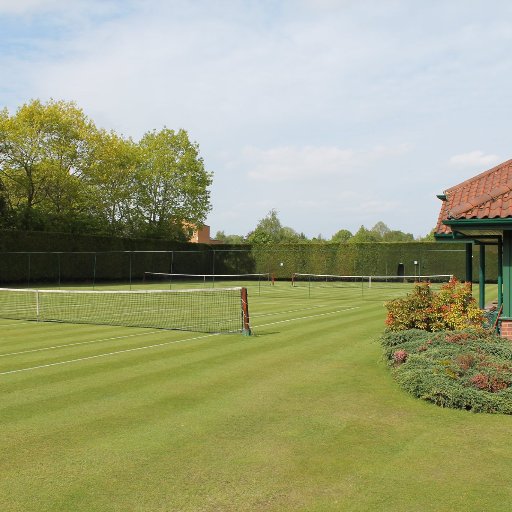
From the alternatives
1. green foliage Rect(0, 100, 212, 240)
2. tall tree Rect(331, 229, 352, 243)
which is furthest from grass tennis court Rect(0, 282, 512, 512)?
tall tree Rect(331, 229, 352, 243)

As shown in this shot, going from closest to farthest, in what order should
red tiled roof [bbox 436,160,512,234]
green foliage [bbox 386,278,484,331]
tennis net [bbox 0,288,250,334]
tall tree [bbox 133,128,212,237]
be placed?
red tiled roof [bbox 436,160,512,234] < green foliage [bbox 386,278,484,331] < tennis net [bbox 0,288,250,334] < tall tree [bbox 133,128,212,237]

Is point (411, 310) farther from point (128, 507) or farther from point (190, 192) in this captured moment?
point (190, 192)

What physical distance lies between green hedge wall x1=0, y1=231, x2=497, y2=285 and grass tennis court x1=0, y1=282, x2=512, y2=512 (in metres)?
33.0

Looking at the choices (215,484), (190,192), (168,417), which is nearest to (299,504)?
(215,484)

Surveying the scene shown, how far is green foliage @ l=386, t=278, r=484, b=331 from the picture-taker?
1276cm

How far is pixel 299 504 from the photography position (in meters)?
5.51

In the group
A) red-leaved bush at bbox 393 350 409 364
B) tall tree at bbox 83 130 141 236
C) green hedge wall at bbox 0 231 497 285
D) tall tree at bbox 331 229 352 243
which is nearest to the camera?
red-leaved bush at bbox 393 350 409 364

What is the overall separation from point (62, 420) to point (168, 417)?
151 cm

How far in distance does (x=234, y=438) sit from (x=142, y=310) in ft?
60.8

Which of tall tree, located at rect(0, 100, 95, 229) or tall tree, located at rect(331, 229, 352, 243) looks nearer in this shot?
tall tree, located at rect(0, 100, 95, 229)

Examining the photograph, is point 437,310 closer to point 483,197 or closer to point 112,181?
point 483,197

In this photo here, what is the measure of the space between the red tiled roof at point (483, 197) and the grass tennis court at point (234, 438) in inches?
143

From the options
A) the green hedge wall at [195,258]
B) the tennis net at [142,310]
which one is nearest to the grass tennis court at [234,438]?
the tennis net at [142,310]

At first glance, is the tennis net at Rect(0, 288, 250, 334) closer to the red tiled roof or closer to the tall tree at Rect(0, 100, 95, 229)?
the red tiled roof
